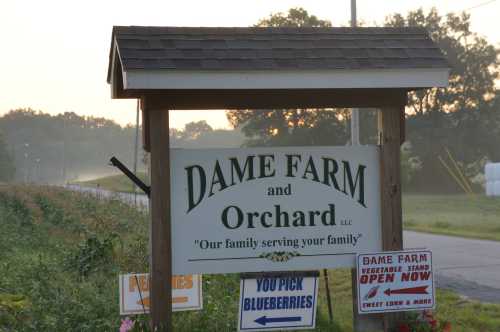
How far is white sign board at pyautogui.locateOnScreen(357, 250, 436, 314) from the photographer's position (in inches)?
288

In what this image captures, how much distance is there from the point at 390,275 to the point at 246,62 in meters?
2.34

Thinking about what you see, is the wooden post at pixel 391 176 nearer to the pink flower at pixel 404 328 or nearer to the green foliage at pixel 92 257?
the pink flower at pixel 404 328

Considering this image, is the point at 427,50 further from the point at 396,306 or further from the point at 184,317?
the point at 184,317

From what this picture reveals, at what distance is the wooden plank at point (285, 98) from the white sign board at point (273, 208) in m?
0.42

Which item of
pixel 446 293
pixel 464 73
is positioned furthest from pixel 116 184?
pixel 446 293

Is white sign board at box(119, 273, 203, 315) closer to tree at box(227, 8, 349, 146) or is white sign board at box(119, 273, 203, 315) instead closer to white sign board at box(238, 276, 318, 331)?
white sign board at box(238, 276, 318, 331)

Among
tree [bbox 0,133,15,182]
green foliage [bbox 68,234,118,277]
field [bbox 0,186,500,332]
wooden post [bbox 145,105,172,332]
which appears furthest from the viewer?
tree [bbox 0,133,15,182]

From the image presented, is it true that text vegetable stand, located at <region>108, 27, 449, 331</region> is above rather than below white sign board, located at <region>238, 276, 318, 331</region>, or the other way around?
above

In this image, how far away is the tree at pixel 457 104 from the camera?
225 ft

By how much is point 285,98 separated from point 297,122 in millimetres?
56847

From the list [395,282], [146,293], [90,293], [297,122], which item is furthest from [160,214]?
[297,122]

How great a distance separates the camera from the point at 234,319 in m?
8.23

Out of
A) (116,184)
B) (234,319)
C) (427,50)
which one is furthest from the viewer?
(116,184)

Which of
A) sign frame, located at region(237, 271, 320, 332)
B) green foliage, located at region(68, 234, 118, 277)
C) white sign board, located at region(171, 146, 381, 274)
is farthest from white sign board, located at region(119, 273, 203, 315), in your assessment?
green foliage, located at region(68, 234, 118, 277)
